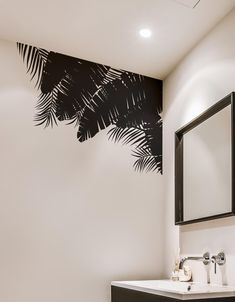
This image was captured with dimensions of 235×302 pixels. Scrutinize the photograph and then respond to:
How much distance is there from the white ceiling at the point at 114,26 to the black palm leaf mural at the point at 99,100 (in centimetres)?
11

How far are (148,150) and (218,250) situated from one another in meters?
1.14

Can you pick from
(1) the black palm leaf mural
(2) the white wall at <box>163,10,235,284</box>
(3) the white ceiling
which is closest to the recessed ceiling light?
(3) the white ceiling

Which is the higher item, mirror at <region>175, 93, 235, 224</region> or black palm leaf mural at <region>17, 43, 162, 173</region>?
black palm leaf mural at <region>17, 43, 162, 173</region>

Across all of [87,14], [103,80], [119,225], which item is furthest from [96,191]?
[87,14]

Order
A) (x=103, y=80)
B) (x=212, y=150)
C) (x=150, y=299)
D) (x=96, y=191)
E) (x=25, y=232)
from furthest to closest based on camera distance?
(x=103, y=80) < (x=96, y=191) < (x=25, y=232) < (x=212, y=150) < (x=150, y=299)

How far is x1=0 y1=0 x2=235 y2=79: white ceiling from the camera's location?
7.98 feet

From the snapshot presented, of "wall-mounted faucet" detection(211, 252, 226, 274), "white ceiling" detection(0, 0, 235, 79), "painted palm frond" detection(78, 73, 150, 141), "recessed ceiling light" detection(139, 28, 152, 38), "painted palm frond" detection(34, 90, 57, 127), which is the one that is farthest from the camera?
"painted palm frond" detection(78, 73, 150, 141)

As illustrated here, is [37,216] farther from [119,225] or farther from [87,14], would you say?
[87,14]

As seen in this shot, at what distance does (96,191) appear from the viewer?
299 centimetres

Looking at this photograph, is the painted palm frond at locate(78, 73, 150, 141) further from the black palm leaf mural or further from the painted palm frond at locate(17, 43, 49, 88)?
the painted palm frond at locate(17, 43, 49, 88)

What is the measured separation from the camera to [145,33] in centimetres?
273

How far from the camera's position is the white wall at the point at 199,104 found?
92.4 inches

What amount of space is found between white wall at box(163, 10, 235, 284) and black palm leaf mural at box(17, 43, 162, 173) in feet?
0.43

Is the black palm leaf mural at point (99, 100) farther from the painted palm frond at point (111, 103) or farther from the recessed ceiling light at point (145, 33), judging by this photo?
the recessed ceiling light at point (145, 33)
